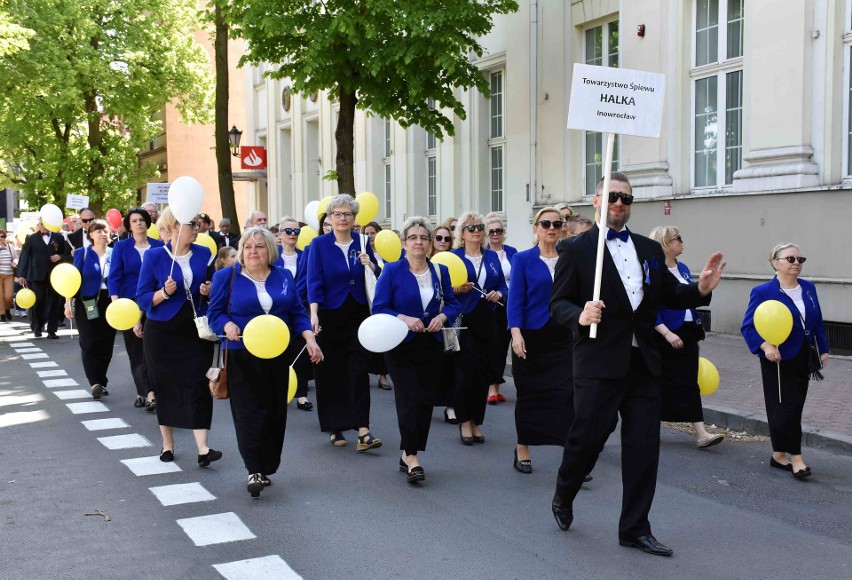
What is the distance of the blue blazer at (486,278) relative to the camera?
867 centimetres

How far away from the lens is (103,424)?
30.5 ft

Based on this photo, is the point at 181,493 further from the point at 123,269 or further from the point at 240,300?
the point at 123,269

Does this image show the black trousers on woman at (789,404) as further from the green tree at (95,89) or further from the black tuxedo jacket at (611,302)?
the green tree at (95,89)

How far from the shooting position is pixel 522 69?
64.2 ft

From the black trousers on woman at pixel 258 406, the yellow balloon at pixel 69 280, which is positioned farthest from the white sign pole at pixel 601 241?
the yellow balloon at pixel 69 280

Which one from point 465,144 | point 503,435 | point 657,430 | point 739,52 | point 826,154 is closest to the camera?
point 657,430

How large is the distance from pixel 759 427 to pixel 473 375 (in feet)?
8.39

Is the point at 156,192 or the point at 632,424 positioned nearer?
the point at 632,424

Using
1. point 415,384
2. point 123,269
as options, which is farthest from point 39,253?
point 415,384

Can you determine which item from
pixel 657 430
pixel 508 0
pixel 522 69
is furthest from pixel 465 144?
pixel 657 430

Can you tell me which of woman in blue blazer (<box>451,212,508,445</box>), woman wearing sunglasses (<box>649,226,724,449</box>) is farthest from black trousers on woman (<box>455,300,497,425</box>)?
woman wearing sunglasses (<box>649,226,724,449</box>)

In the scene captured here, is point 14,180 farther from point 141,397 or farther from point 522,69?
point 141,397

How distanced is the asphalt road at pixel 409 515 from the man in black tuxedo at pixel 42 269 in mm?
10383

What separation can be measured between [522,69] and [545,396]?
13430 millimetres
